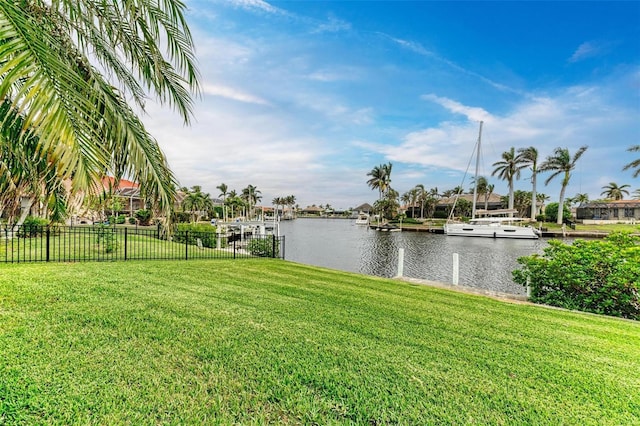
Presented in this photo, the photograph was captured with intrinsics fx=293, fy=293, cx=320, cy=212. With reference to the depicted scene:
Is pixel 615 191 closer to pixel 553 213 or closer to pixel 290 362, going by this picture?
pixel 553 213

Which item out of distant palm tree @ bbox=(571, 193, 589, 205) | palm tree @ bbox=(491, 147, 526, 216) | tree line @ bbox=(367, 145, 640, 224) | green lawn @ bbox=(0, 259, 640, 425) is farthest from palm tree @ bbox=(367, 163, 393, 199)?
green lawn @ bbox=(0, 259, 640, 425)

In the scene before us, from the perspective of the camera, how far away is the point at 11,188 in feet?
15.2

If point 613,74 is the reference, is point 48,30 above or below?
below

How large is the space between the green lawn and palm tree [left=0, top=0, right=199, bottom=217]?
1.73 m

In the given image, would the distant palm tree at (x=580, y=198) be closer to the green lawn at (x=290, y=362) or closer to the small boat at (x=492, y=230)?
the small boat at (x=492, y=230)

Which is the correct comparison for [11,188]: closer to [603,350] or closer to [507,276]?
[603,350]

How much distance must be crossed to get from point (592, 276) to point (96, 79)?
10.5 m

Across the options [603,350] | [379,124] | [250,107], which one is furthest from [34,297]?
[379,124]

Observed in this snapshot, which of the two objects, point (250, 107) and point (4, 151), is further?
point (250, 107)

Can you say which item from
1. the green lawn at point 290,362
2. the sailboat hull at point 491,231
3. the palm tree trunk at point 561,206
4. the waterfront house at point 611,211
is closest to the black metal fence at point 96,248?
the green lawn at point 290,362

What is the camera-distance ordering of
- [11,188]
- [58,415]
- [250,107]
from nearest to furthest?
[58,415] → [11,188] → [250,107]

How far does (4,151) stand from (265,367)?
149 inches

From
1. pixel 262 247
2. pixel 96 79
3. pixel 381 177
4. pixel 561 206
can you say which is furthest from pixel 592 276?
pixel 381 177

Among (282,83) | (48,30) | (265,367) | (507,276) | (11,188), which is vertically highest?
(282,83)
